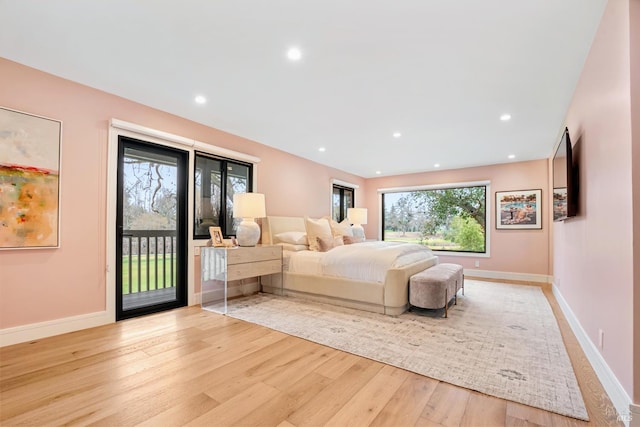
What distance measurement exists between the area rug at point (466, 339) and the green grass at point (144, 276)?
1.05 meters

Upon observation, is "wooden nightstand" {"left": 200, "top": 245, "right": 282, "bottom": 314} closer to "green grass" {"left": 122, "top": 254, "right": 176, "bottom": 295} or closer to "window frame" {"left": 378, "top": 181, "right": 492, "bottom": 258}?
"green grass" {"left": 122, "top": 254, "right": 176, "bottom": 295}

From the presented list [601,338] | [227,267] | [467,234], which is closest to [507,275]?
[467,234]

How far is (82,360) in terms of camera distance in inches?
88.5

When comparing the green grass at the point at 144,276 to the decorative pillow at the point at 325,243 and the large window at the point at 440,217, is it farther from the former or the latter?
the large window at the point at 440,217

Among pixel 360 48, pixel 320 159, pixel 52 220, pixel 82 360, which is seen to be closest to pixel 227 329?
pixel 82 360

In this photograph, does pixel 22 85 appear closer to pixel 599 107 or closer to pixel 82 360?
pixel 82 360

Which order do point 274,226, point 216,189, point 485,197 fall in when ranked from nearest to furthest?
point 216,189 < point 274,226 < point 485,197

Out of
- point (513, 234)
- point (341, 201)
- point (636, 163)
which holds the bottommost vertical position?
point (513, 234)

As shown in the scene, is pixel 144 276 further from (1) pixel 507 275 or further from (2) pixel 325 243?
(1) pixel 507 275

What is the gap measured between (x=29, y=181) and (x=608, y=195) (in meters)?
4.55

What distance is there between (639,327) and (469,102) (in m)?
2.57

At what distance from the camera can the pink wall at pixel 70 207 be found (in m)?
2.55

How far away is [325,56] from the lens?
243 cm

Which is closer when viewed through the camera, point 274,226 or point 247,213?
point 247,213
